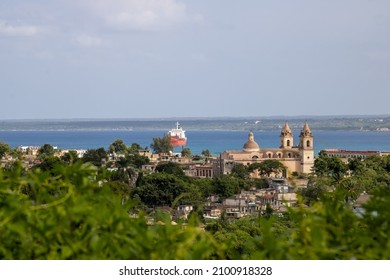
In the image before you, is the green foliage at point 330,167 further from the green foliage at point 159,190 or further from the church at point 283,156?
the green foliage at point 159,190

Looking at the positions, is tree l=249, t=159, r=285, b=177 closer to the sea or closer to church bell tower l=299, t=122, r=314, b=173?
church bell tower l=299, t=122, r=314, b=173

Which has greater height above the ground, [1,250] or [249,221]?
[1,250]

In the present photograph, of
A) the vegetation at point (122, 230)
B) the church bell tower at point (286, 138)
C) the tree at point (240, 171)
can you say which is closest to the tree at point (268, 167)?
the tree at point (240, 171)

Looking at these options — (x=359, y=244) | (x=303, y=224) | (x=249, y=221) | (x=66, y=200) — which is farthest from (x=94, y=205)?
(x=249, y=221)

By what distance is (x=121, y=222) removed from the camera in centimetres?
231

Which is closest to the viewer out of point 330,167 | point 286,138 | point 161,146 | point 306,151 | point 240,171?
point 330,167

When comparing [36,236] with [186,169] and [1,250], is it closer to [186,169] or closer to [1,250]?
[1,250]

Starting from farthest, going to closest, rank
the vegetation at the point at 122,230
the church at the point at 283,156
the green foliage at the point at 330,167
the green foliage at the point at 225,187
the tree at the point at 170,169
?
the church at the point at 283,156 < the tree at the point at 170,169 < the green foliage at the point at 330,167 < the green foliage at the point at 225,187 < the vegetation at the point at 122,230

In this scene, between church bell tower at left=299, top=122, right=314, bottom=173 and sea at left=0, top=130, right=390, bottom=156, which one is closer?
church bell tower at left=299, top=122, right=314, bottom=173

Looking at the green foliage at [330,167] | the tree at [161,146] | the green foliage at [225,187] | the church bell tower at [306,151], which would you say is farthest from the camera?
the tree at [161,146]

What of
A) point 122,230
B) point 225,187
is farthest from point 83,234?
point 225,187

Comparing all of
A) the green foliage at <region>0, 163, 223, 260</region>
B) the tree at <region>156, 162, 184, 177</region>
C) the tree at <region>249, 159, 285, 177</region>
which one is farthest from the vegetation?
the tree at <region>249, 159, 285, 177</region>

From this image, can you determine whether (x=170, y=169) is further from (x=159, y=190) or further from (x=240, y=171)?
(x=159, y=190)
